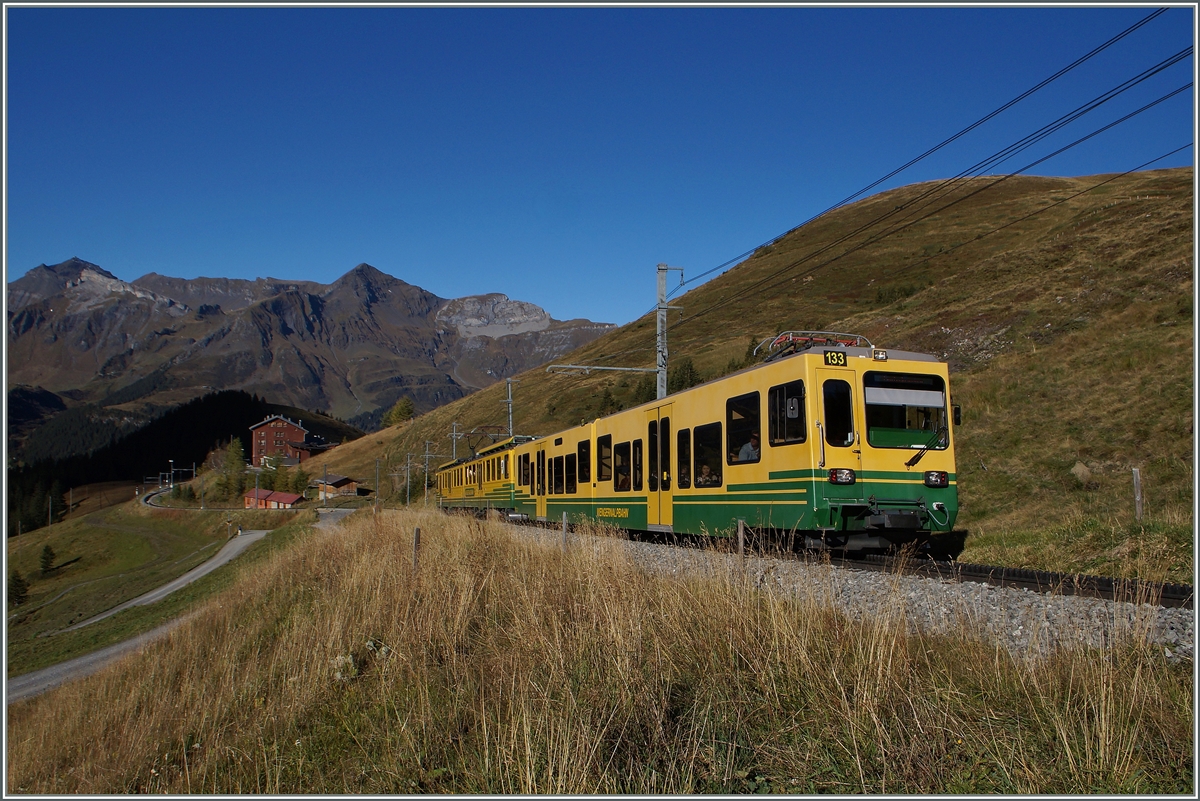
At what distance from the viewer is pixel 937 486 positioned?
11445 mm

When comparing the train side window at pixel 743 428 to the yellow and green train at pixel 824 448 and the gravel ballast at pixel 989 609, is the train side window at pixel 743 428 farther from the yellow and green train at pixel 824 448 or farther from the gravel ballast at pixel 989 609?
the gravel ballast at pixel 989 609

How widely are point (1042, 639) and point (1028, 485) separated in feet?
47.1

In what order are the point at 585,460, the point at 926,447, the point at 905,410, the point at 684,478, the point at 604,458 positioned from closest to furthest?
1. the point at 926,447
2. the point at 905,410
3. the point at 684,478
4. the point at 604,458
5. the point at 585,460

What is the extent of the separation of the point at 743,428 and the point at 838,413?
70.6 inches

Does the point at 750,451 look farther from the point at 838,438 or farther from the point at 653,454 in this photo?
the point at 653,454

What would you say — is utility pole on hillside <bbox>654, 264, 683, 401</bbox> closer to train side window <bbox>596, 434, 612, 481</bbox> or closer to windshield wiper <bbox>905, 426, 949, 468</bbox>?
train side window <bbox>596, 434, 612, 481</bbox>

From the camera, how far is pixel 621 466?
18.0 metres

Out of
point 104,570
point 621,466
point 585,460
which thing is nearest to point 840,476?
point 621,466

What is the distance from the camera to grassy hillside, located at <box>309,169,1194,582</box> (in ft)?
42.5

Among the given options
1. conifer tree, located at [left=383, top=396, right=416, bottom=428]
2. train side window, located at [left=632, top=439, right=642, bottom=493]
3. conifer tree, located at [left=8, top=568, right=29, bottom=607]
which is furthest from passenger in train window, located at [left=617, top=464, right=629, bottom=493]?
conifer tree, located at [left=383, top=396, right=416, bottom=428]

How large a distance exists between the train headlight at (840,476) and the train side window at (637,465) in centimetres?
644

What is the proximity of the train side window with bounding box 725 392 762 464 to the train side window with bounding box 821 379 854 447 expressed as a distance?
1327 mm

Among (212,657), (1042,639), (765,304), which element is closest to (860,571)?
(1042,639)

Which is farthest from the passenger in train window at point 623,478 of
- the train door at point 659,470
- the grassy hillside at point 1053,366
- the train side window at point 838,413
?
the train side window at point 838,413
